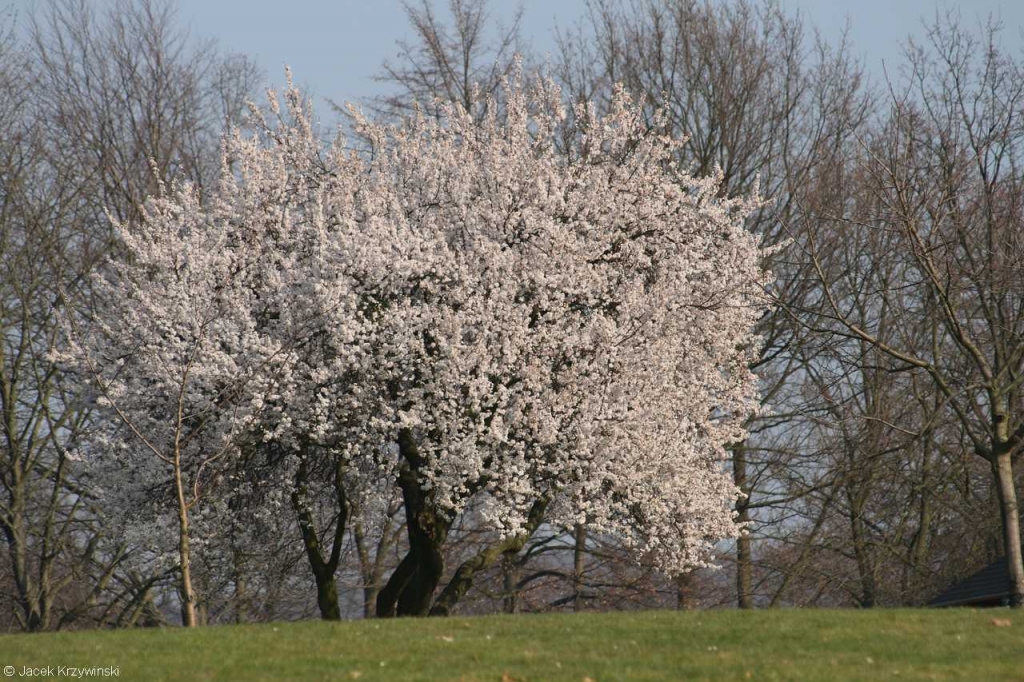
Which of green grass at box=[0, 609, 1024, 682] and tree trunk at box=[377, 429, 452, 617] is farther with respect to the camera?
tree trunk at box=[377, 429, 452, 617]

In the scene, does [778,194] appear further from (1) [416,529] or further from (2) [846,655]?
(2) [846,655]

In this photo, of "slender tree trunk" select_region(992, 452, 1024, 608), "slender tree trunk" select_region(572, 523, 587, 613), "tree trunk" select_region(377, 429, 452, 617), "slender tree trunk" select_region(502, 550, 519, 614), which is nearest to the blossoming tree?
"tree trunk" select_region(377, 429, 452, 617)

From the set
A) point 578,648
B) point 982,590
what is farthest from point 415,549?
point 982,590

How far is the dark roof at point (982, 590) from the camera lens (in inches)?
790

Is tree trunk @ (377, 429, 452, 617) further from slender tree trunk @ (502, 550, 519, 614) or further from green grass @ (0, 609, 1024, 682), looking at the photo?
green grass @ (0, 609, 1024, 682)

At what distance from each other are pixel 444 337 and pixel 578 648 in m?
7.37

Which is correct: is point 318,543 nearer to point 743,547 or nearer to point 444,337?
point 444,337

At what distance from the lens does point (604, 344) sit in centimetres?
1811

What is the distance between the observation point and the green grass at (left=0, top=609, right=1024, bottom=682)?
9.80m

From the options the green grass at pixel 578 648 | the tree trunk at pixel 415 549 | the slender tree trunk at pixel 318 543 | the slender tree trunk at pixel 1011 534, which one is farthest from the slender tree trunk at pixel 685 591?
the green grass at pixel 578 648

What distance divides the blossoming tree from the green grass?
395cm

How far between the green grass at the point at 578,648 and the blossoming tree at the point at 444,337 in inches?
155

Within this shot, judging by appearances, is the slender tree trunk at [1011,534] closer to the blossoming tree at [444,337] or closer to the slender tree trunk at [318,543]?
the blossoming tree at [444,337]

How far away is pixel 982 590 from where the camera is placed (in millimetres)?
20734
